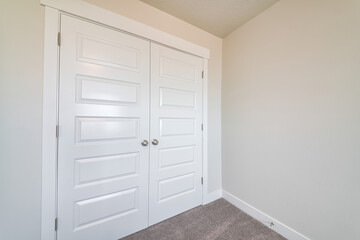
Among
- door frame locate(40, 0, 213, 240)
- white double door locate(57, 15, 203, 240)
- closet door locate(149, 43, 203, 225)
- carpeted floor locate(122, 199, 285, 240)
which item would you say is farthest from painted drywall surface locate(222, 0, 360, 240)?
door frame locate(40, 0, 213, 240)

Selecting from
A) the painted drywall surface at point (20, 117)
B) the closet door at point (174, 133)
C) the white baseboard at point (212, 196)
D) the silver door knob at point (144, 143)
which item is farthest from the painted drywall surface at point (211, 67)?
the painted drywall surface at point (20, 117)

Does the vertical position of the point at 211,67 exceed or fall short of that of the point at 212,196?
it exceeds it

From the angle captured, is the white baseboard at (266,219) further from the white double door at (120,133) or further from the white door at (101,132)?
the white door at (101,132)

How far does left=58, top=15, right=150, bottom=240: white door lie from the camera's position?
3.75 feet

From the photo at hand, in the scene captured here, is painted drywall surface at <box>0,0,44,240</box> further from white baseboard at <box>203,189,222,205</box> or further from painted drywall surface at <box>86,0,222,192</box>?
white baseboard at <box>203,189,222,205</box>

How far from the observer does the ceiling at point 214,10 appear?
4.76 feet

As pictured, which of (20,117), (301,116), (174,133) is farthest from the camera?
(174,133)

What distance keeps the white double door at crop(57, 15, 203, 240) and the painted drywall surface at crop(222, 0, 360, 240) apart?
73cm

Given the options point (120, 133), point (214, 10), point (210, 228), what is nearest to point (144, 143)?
point (120, 133)

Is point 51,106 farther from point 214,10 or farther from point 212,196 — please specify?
point 212,196

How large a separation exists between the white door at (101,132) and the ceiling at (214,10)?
1.82 ft

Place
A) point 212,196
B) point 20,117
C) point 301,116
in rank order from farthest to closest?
point 212,196, point 301,116, point 20,117

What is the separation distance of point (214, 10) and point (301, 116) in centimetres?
148

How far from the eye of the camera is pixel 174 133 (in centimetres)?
167
